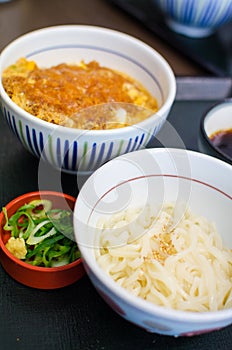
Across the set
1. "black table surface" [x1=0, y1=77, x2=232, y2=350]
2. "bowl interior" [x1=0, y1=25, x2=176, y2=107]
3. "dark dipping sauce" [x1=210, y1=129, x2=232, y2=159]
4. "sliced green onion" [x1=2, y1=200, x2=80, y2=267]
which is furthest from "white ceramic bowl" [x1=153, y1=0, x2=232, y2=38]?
"black table surface" [x1=0, y1=77, x2=232, y2=350]

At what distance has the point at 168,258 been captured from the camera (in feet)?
3.25

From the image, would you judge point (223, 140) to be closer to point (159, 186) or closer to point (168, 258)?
point (159, 186)

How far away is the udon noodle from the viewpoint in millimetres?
933

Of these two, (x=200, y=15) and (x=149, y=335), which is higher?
(x=200, y=15)

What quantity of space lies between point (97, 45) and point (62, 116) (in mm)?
368

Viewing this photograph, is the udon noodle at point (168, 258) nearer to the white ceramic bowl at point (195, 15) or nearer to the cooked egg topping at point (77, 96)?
the cooked egg topping at point (77, 96)

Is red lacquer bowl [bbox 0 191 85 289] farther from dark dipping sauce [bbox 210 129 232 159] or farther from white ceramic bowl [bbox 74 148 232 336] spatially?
dark dipping sauce [bbox 210 129 232 159]

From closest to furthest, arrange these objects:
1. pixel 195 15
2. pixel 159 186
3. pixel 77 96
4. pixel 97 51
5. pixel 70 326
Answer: pixel 70 326 → pixel 159 186 → pixel 77 96 → pixel 97 51 → pixel 195 15

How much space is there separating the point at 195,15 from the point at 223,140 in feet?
2.40

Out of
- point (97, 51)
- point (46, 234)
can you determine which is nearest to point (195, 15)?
point (97, 51)

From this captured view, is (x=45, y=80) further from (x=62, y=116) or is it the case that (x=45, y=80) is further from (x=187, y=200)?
(x=187, y=200)

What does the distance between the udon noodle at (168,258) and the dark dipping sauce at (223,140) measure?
0.93ft

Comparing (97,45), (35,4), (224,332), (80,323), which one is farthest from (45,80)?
(35,4)

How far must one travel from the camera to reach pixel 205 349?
0.98 m
